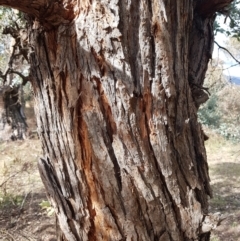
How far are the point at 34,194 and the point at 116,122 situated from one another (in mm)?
4303

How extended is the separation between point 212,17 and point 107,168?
1.05m

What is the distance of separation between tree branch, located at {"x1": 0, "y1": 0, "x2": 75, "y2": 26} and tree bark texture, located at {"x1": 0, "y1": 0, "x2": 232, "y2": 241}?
24mm

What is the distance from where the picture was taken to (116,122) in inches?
51.8

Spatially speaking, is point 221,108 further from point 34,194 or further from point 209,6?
point 209,6

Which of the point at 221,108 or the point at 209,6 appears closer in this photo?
the point at 209,6

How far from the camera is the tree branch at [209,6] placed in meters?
1.80

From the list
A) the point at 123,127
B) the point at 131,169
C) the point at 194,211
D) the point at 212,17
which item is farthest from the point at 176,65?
the point at 212,17

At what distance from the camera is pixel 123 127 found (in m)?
1.31

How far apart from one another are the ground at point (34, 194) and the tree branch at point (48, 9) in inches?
35.3

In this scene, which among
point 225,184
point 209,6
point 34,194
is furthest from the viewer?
point 225,184

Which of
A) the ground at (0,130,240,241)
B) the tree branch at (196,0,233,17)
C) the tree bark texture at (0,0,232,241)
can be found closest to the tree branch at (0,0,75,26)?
the tree bark texture at (0,0,232,241)

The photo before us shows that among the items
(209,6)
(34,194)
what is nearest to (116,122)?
(209,6)

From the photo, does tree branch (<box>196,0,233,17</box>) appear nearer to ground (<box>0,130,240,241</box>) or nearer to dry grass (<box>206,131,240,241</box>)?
ground (<box>0,130,240,241</box>)

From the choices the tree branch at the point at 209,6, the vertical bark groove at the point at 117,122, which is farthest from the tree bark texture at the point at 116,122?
the tree branch at the point at 209,6
